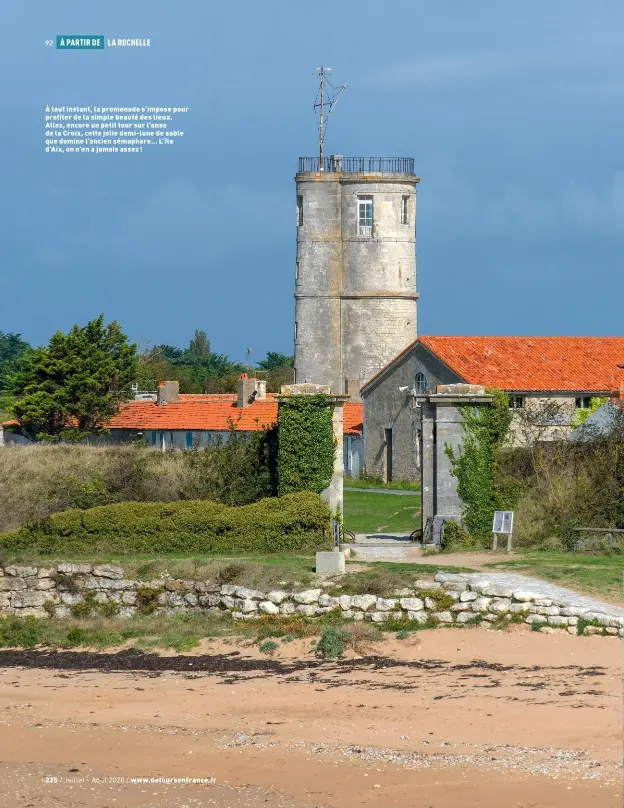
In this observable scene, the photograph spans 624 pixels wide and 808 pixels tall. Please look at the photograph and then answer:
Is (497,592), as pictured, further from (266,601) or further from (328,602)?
(266,601)

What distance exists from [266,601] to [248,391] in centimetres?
3385

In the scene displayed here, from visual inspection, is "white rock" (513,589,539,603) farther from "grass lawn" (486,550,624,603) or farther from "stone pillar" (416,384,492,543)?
"stone pillar" (416,384,492,543)

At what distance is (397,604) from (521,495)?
7750mm

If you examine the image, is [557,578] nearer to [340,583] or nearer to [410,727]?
[340,583]

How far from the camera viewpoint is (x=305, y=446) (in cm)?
2861

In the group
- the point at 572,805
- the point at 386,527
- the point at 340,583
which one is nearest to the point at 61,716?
the point at 340,583

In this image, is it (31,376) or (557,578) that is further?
(31,376)

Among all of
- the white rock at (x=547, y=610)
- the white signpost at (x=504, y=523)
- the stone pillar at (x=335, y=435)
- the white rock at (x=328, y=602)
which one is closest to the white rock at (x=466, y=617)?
the white rock at (x=547, y=610)

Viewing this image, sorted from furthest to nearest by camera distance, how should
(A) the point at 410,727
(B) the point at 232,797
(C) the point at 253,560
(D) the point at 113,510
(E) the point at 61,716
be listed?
(D) the point at 113,510 → (C) the point at 253,560 → (E) the point at 61,716 → (A) the point at 410,727 → (B) the point at 232,797

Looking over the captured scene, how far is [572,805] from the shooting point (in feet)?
44.7

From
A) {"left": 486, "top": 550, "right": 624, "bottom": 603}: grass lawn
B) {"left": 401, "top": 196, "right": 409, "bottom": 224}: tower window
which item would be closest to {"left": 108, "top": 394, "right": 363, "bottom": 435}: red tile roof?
{"left": 401, "top": 196, "right": 409, "bottom": 224}: tower window

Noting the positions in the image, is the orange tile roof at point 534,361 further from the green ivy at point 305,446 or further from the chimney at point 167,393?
the green ivy at point 305,446

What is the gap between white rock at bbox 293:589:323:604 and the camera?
22.5 metres

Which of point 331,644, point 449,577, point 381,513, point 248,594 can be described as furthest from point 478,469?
point 331,644
